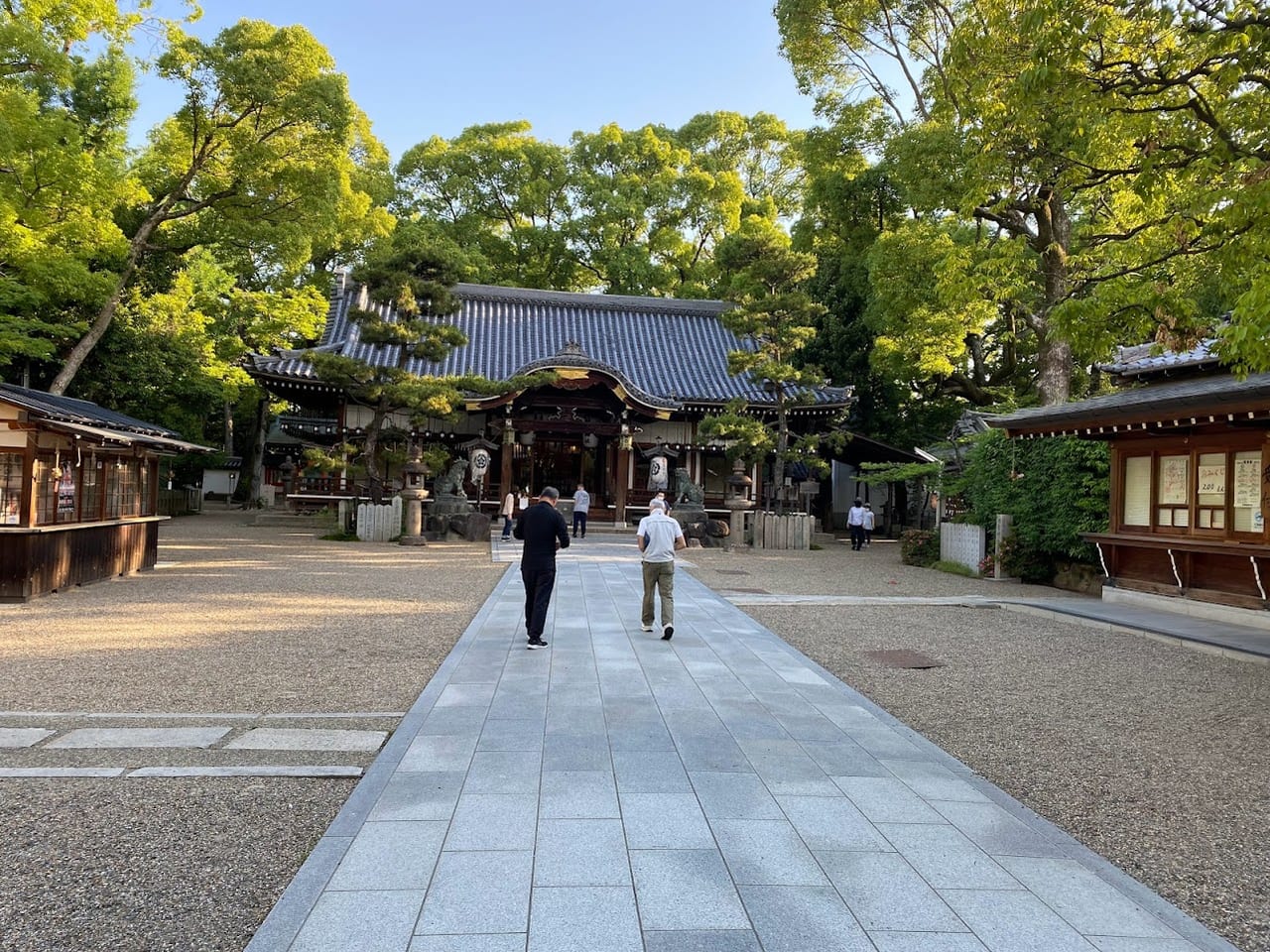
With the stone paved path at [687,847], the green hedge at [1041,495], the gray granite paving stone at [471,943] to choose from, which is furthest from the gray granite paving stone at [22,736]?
the green hedge at [1041,495]

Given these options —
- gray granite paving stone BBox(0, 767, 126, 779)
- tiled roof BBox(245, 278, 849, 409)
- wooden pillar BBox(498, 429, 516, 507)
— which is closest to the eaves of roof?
tiled roof BBox(245, 278, 849, 409)

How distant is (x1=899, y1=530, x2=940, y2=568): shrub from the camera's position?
16875mm

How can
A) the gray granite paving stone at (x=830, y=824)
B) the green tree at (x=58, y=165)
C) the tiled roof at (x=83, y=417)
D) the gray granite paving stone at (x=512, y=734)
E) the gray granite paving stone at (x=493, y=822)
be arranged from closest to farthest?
the gray granite paving stone at (x=493, y=822) < the gray granite paving stone at (x=830, y=824) < the gray granite paving stone at (x=512, y=734) < the tiled roof at (x=83, y=417) < the green tree at (x=58, y=165)

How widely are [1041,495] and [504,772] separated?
1249 cm

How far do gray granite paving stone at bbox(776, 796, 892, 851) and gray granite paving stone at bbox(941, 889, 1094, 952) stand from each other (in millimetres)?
457

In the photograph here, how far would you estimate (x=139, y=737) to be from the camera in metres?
4.70

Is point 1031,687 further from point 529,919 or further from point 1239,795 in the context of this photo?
point 529,919

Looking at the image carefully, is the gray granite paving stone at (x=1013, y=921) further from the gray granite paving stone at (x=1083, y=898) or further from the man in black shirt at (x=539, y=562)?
the man in black shirt at (x=539, y=562)

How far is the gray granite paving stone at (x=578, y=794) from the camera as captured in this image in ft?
11.7

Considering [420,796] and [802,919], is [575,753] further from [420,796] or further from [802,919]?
[802,919]

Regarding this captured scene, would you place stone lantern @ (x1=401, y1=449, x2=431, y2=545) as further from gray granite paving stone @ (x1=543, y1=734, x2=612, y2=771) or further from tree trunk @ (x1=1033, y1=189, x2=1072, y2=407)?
tree trunk @ (x1=1033, y1=189, x2=1072, y2=407)

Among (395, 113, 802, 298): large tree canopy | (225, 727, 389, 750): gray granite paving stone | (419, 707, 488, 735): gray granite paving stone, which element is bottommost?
(225, 727, 389, 750): gray granite paving stone

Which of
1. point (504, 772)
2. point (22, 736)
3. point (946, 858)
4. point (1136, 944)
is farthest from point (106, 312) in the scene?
point (1136, 944)

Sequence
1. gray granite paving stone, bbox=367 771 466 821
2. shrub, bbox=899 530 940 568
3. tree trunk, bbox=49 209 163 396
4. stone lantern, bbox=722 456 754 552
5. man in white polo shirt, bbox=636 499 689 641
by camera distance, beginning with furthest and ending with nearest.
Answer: stone lantern, bbox=722 456 754 552
shrub, bbox=899 530 940 568
tree trunk, bbox=49 209 163 396
man in white polo shirt, bbox=636 499 689 641
gray granite paving stone, bbox=367 771 466 821
